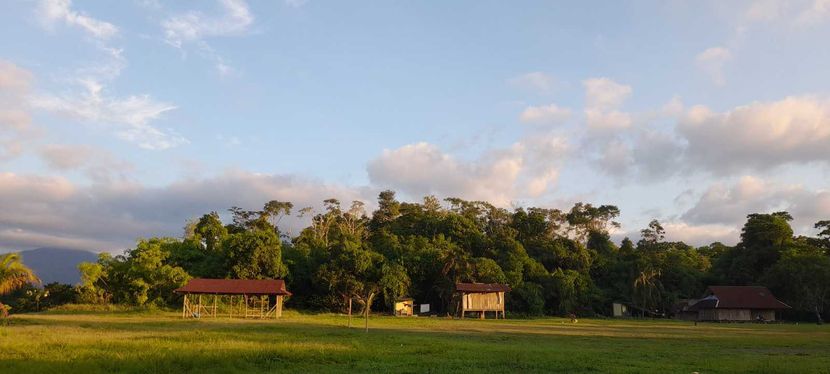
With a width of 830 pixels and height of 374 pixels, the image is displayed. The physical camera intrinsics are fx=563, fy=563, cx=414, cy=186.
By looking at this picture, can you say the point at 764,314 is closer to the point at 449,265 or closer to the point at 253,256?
the point at 449,265

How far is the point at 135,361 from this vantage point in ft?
44.5

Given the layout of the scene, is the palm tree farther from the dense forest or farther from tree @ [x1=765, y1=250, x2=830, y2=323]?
tree @ [x1=765, y1=250, x2=830, y2=323]

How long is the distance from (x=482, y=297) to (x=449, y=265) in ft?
17.7

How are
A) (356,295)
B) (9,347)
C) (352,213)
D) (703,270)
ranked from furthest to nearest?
(352,213)
(703,270)
(356,295)
(9,347)

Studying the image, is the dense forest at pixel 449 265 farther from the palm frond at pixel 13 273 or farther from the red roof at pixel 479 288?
the palm frond at pixel 13 273

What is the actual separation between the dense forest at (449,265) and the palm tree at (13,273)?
1496 cm

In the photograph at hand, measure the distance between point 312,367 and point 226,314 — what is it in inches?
1423

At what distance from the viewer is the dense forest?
5319 cm

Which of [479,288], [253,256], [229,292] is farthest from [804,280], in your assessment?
[229,292]

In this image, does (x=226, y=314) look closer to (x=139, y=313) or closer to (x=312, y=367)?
(x=139, y=313)

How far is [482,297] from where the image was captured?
56344 mm

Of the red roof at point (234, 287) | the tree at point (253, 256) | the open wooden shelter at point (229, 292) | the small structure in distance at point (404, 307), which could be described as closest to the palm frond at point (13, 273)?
the open wooden shelter at point (229, 292)

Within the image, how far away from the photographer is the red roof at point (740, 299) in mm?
58125

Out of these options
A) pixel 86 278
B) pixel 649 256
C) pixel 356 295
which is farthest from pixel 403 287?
pixel 649 256
